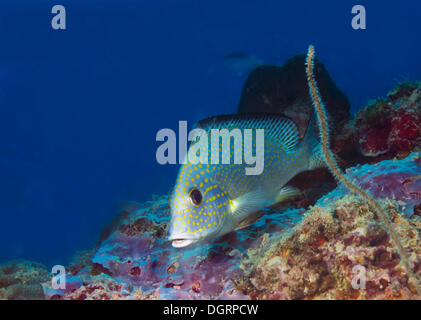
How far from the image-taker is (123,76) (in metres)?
56.9

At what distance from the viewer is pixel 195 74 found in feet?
211

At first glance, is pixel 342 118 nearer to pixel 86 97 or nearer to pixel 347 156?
pixel 347 156

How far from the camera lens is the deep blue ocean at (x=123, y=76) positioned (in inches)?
1500

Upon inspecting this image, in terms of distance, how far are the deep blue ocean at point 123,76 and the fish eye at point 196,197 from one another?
31.7 meters

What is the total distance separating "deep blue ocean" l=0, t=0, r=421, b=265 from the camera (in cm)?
3809

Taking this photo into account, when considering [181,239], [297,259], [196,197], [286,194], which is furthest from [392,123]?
[181,239]

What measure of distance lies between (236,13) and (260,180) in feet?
185

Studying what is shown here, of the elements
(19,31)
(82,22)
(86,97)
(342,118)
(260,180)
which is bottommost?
(260,180)

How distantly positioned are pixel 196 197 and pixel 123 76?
59.7m

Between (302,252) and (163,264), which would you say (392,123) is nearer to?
(302,252)
